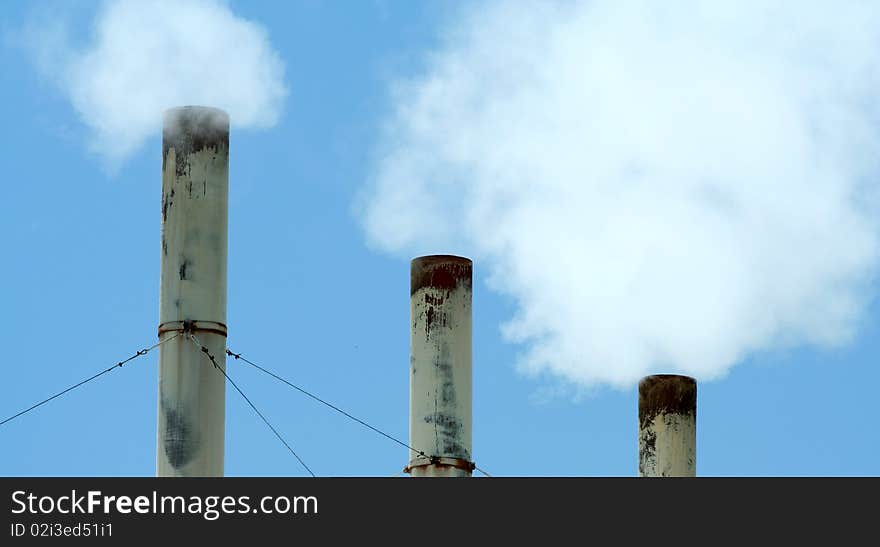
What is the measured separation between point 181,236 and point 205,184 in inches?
22.2

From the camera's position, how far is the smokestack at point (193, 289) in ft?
77.5

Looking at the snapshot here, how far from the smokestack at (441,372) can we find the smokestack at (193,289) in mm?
4887

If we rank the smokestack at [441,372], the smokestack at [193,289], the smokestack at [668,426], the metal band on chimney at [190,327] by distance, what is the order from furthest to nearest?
the smokestack at [668,426] < the smokestack at [441,372] < the metal band on chimney at [190,327] < the smokestack at [193,289]

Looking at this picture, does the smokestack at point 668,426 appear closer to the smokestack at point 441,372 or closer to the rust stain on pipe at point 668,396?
the rust stain on pipe at point 668,396

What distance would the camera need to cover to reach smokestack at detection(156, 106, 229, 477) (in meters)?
23.6

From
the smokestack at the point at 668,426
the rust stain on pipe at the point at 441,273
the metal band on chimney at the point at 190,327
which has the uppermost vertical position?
the rust stain on pipe at the point at 441,273

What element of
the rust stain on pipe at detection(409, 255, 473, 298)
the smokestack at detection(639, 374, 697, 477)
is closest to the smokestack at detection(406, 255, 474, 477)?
the rust stain on pipe at detection(409, 255, 473, 298)

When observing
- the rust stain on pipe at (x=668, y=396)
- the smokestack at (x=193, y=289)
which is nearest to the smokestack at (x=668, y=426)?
the rust stain on pipe at (x=668, y=396)

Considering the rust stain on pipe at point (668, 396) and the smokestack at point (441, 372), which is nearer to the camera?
the smokestack at point (441, 372)
